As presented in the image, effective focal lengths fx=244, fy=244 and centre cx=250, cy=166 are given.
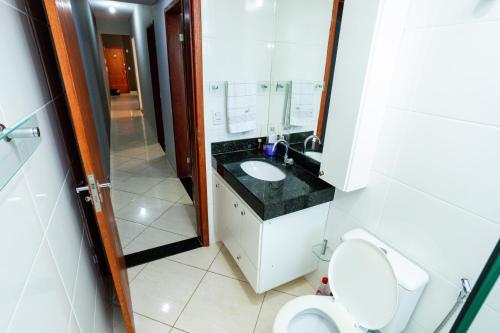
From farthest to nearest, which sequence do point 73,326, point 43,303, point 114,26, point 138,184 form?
point 114,26
point 138,184
point 73,326
point 43,303

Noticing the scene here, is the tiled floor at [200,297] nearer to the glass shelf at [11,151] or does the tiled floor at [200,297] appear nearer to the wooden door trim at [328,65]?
the wooden door trim at [328,65]

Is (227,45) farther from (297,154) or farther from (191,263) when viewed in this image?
(191,263)

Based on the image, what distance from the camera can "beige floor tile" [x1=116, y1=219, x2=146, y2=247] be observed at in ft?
7.24

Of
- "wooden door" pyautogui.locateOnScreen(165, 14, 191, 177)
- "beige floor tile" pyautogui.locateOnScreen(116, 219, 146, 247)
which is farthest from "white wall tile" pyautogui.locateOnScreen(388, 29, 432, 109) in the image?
"beige floor tile" pyautogui.locateOnScreen(116, 219, 146, 247)

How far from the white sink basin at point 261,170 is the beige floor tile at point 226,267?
0.77 metres

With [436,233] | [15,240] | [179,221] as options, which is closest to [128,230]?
[179,221]

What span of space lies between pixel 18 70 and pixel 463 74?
141cm

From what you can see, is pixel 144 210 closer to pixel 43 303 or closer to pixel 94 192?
pixel 94 192

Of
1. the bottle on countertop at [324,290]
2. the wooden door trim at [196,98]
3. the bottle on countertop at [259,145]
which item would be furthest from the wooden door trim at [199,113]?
the bottle on countertop at [324,290]

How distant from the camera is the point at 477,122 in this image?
33.4 inches

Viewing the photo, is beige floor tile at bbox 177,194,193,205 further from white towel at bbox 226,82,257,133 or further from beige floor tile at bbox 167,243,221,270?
white towel at bbox 226,82,257,133

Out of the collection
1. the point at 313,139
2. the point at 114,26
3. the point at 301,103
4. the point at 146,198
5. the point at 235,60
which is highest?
the point at 114,26

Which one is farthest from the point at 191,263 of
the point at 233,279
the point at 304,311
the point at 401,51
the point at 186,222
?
the point at 401,51

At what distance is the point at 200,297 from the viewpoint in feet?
5.64
